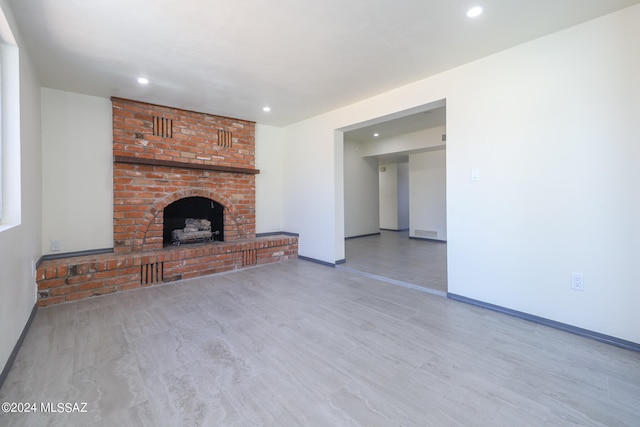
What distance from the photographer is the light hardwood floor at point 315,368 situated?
142 centimetres

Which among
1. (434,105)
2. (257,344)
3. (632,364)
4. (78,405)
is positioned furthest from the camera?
(434,105)

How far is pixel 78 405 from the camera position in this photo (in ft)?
4.87

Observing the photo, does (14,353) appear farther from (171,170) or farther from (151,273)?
(171,170)

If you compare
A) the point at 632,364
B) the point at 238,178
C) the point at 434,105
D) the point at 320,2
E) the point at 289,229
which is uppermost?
the point at 320,2

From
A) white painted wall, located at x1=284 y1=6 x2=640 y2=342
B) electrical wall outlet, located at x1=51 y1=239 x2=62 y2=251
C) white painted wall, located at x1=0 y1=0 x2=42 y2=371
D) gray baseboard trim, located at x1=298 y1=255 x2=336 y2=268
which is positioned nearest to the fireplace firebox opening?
electrical wall outlet, located at x1=51 y1=239 x2=62 y2=251

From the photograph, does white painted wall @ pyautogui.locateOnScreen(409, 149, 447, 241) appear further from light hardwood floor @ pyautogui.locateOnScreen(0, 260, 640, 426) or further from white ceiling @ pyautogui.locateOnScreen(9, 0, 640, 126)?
light hardwood floor @ pyautogui.locateOnScreen(0, 260, 640, 426)

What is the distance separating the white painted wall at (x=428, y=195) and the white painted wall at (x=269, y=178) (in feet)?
12.0

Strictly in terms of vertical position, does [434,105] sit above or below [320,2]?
below

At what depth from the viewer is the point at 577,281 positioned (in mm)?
2238

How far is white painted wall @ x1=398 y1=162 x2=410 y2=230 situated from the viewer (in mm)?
9071

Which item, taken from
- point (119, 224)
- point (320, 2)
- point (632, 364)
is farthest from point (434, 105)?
point (119, 224)

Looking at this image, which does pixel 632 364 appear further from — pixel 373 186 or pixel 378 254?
pixel 373 186

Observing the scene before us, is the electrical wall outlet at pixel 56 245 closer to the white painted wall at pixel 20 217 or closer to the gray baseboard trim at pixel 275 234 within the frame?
the white painted wall at pixel 20 217

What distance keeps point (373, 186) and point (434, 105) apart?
462cm
